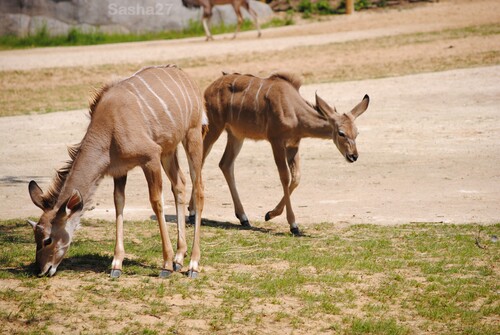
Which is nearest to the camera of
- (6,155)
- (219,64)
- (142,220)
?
(142,220)

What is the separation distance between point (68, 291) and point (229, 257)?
173 centimetres

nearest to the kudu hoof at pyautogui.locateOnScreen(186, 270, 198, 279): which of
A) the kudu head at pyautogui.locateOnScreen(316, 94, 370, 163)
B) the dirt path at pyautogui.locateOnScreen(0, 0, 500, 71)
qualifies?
the kudu head at pyautogui.locateOnScreen(316, 94, 370, 163)

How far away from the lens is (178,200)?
7609mm

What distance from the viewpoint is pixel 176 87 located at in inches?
306

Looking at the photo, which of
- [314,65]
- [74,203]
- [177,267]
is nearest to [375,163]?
[177,267]

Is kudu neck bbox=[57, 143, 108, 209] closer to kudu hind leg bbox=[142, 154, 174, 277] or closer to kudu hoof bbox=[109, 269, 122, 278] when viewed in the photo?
kudu hind leg bbox=[142, 154, 174, 277]

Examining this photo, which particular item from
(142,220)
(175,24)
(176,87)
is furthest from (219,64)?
(176,87)

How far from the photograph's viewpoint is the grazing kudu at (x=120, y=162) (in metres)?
6.87

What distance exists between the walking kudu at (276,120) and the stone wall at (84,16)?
54.3ft

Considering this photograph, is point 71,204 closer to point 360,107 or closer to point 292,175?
point 292,175

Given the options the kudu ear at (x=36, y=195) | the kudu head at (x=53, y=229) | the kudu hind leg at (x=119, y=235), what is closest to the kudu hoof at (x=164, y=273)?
the kudu hind leg at (x=119, y=235)

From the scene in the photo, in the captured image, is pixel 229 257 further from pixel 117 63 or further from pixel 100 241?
pixel 117 63

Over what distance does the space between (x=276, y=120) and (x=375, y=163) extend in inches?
119

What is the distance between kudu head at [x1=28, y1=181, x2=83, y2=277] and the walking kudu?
2817mm
